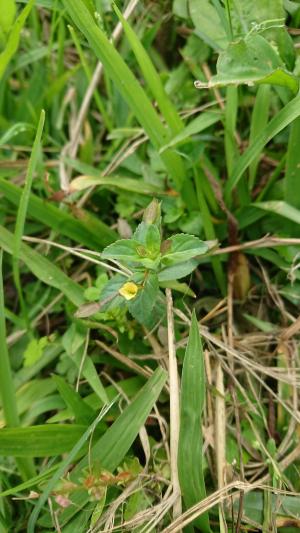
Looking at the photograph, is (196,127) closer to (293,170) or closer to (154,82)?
(154,82)

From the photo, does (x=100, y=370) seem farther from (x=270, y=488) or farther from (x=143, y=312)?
(x=270, y=488)

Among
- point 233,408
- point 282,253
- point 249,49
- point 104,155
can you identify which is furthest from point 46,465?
point 249,49

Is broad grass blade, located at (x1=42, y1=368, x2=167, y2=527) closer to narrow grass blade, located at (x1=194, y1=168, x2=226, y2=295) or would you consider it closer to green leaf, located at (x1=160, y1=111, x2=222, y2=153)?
narrow grass blade, located at (x1=194, y1=168, x2=226, y2=295)

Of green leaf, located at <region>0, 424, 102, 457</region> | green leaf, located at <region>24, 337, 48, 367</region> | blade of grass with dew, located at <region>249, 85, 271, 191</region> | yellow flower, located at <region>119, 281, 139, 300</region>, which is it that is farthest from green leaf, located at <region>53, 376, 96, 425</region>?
blade of grass with dew, located at <region>249, 85, 271, 191</region>

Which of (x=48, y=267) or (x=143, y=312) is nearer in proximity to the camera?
(x=143, y=312)

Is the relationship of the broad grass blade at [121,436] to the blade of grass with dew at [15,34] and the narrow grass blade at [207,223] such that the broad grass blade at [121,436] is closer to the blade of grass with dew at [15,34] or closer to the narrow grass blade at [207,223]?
the narrow grass blade at [207,223]

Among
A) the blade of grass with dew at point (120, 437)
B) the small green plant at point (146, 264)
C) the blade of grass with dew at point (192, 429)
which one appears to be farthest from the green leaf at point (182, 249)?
the blade of grass with dew at point (120, 437)
